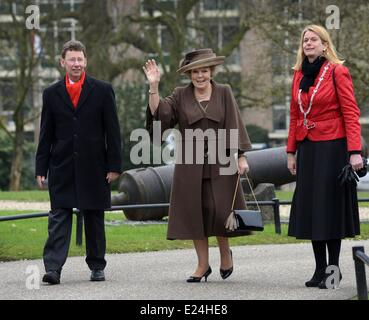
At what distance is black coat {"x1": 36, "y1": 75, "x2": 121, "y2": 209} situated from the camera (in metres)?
9.65

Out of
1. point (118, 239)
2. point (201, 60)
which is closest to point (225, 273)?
point (201, 60)

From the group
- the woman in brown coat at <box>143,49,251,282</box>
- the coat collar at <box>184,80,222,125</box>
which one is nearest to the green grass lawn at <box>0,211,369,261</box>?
the woman in brown coat at <box>143,49,251,282</box>

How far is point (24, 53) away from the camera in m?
37.4

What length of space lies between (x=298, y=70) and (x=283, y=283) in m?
1.66

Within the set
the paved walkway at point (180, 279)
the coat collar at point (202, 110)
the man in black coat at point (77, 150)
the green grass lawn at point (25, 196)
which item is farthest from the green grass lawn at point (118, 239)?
the green grass lawn at point (25, 196)

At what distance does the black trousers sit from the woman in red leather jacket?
1710mm

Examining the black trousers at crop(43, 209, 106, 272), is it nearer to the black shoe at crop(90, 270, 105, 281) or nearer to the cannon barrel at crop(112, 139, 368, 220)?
the black shoe at crop(90, 270, 105, 281)

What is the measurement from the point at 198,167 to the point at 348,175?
4.29 ft

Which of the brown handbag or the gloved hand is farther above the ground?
the gloved hand

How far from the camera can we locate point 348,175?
8.83m

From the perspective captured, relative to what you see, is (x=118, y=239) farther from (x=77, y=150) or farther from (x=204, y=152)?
(x=204, y=152)

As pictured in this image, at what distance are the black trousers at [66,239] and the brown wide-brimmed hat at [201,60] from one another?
4.60 ft

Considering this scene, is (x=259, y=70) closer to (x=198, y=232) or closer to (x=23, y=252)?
(x=23, y=252)
